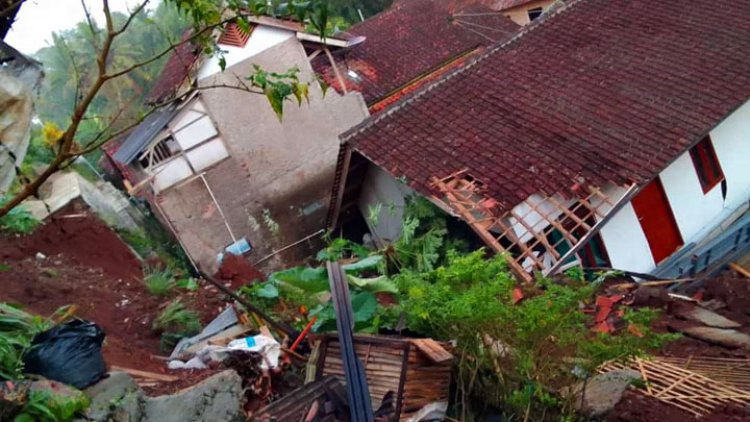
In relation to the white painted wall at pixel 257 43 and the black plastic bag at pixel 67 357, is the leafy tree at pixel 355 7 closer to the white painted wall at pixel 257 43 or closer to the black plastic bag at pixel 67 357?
the white painted wall at pixel 257 43

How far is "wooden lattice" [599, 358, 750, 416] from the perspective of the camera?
5773mm

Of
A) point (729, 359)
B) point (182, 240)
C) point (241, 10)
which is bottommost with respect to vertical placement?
point (729, 359)

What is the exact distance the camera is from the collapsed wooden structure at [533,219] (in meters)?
9.41

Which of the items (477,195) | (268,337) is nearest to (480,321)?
(268,337)

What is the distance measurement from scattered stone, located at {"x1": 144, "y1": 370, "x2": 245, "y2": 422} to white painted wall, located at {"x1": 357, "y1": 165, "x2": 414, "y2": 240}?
6.35 metres

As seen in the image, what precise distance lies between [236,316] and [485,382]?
3089 mm

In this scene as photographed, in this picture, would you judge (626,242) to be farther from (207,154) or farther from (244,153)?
(207,154)

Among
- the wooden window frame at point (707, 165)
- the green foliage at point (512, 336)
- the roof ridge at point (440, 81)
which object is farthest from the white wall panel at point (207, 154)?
the green foliage at point (512, 336)

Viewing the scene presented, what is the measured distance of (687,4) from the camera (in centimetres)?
1367

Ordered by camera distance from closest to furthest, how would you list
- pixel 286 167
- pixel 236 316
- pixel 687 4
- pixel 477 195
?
pixel 236 316, pixel 477 195, pixel 687 4, pixel 286 167

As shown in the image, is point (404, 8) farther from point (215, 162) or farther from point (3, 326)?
point (3, 326)

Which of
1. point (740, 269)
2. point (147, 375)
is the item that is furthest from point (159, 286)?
point (740, 269)

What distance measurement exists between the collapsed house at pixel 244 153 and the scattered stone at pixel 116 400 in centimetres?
847

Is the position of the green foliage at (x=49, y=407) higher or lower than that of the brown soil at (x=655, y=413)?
higher
